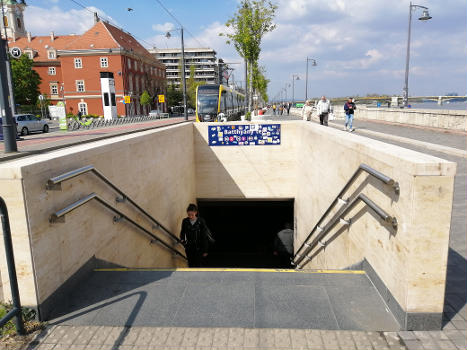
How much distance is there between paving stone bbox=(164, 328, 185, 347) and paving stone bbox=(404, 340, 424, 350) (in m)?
1.87

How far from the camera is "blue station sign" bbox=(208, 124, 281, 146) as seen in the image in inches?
485

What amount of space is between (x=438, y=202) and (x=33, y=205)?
354cm

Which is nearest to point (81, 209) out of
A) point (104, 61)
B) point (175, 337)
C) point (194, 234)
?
point (175, 337)

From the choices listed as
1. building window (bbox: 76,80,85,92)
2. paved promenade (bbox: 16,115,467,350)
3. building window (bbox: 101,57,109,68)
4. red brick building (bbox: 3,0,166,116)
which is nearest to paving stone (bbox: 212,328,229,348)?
paved promenade (bbox: 16,115,467,350)

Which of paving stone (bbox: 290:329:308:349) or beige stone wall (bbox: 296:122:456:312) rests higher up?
beige stone wall (bbox: 296:122:456:312)

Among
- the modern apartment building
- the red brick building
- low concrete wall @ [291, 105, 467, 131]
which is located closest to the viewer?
low concrete wall @ [291, 105, 467, 131]

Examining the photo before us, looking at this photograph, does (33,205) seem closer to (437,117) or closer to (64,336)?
(64,336)

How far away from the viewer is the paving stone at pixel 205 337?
292cm

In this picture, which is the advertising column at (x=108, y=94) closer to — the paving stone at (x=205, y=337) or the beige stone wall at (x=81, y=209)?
the beige stone wall at (x=81, y=209)

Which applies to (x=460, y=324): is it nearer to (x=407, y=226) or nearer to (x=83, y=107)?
(x=407, y=226)

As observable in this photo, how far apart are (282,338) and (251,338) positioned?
0.26 m

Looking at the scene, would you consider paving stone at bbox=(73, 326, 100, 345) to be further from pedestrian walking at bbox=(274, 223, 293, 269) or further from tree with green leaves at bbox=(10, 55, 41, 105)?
tree with green leaves at bbox=(10, 55, 41, 105)

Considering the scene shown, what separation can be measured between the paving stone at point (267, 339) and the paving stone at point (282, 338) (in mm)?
33

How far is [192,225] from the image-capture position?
705 cm
